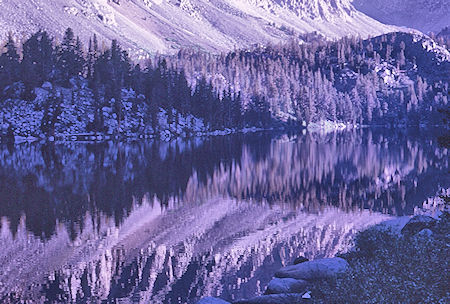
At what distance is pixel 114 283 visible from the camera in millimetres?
22109

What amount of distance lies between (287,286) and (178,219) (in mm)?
17383

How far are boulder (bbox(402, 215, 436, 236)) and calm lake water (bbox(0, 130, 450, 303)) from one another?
413 cm

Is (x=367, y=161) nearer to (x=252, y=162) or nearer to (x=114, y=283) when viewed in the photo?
(x=252, y=162)

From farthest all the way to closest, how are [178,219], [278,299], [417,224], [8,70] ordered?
[8,70] → [178,219] → [417,224] → [278,299]

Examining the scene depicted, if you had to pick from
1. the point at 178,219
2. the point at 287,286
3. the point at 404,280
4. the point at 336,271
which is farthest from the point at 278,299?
the point at 178,219

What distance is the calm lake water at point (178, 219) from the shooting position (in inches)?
890

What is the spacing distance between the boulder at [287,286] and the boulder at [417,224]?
768 centimetres

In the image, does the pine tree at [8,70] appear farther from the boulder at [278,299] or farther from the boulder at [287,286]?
the boulder at [278,299]

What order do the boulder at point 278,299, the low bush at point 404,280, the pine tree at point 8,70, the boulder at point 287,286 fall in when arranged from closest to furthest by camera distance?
the low bush at point 404,280
the boulder at point 278,299
the boulder at point 287,286
the pine tree at point 8,70

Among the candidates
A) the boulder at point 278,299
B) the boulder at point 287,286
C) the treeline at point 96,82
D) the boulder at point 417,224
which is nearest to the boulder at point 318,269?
the boulder at point 287,286

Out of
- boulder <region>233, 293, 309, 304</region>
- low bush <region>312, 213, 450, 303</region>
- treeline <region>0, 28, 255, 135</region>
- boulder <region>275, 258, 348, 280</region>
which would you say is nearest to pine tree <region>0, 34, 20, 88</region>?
treeline <region>0, 28, 255, 135</region>

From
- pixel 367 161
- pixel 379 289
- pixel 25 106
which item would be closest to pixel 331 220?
pixel 379 289

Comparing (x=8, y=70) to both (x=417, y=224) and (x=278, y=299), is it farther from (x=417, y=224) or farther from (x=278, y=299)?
(x=278, y=299)

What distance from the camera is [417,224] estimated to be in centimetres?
2475
